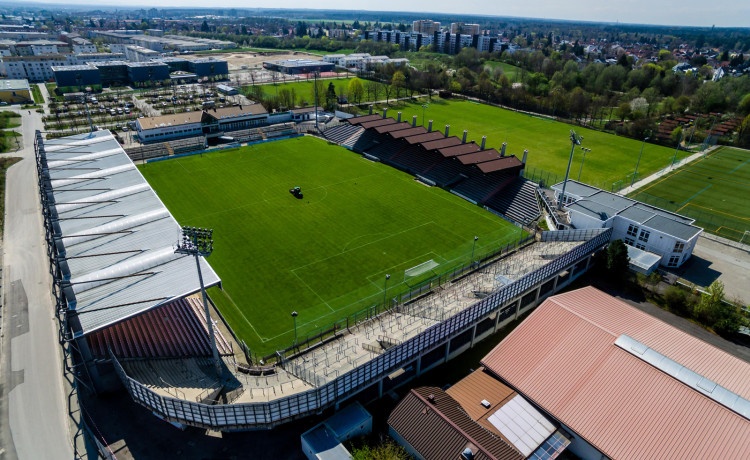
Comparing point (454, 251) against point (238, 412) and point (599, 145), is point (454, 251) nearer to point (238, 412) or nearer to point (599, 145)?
point (238, 412)

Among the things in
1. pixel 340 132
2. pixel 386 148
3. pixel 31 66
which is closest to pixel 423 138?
pixel 386 148

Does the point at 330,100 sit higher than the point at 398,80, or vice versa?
the point at 398,80

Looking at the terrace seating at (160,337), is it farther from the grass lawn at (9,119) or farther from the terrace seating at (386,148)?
the grass lawn at (9,119)

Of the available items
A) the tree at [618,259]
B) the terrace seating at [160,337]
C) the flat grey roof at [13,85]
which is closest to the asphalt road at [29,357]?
the terrace seating at [160,337]

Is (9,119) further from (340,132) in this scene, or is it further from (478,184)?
(478,184)

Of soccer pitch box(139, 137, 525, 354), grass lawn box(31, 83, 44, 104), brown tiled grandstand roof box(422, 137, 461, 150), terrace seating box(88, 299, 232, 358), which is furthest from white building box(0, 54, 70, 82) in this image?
terrace seating box(88, 299, 232, 358)

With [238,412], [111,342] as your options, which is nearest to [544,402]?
[238,412]

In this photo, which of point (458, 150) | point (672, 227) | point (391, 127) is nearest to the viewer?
point (672, 227)
